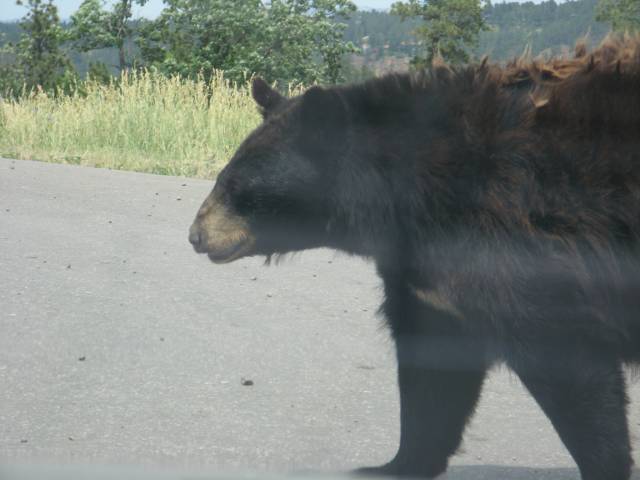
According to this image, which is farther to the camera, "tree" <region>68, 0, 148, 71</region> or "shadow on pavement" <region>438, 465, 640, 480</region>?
"tree" <region>68, 0, 148, 71</region>

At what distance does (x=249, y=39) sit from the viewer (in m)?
30.0

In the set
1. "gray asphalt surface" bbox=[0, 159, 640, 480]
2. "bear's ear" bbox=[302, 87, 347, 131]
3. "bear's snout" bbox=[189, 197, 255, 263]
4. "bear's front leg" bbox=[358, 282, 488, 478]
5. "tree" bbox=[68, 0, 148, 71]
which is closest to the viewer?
"bear's front leg" bbox=[358, 282, 488, 478]

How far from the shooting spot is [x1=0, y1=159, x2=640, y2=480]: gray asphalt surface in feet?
13.4

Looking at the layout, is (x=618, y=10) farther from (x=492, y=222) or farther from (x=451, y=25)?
(x=492, y=222)

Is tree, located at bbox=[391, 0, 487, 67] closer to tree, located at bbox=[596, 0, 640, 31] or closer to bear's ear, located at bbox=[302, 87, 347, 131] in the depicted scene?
tree, located at bbox=[596, 0, 640, 31]

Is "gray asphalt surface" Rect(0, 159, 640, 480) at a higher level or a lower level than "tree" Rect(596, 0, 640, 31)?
lower

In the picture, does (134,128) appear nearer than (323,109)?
No

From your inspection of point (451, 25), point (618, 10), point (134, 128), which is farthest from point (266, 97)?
point (451, 25)

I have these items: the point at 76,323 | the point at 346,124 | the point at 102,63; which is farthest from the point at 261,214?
the point at 102,63

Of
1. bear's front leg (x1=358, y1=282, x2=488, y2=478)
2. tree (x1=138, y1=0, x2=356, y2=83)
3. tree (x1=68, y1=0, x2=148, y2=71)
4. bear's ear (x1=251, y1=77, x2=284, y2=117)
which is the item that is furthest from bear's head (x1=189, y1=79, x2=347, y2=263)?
tree (x1=68, y1=0, x2=148, y2=71)

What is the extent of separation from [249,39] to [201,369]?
84.9ft

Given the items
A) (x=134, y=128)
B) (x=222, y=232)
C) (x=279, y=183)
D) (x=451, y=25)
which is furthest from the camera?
(x=451, y=25)

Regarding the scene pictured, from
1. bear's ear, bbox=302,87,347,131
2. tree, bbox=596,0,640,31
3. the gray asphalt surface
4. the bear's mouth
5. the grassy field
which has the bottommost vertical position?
the gray asphalt surface

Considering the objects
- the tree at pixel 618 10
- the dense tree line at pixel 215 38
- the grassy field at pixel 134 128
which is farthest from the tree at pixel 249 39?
the grassy field at pixel 134 128
